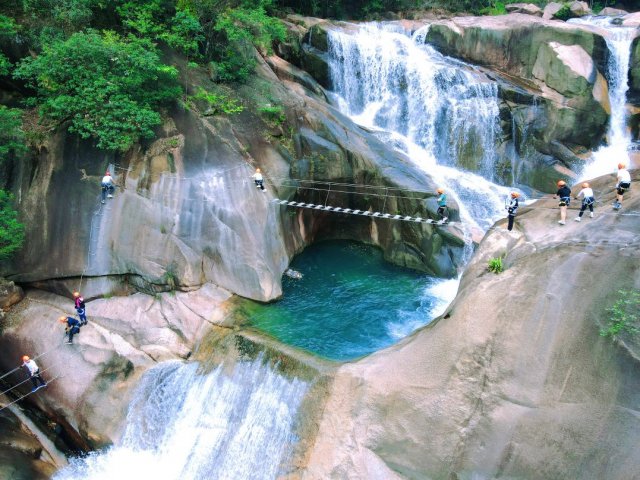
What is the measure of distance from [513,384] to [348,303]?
805 centimetres

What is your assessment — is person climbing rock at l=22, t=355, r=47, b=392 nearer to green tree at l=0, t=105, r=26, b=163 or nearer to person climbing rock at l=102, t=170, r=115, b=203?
person climbing rock at l=102, t=170, r=115, b=203

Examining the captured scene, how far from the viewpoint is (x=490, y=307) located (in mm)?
10523

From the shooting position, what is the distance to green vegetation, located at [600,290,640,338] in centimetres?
894

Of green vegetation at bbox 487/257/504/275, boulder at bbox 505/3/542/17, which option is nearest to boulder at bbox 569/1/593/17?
boulder at bbox 505/3/542/17

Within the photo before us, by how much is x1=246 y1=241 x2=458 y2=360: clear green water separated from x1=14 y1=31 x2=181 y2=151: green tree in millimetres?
6959

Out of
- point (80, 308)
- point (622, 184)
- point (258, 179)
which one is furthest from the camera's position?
point (258, 179)

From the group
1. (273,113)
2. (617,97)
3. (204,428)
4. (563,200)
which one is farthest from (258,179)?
(617,97)

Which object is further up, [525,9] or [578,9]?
[525,9]

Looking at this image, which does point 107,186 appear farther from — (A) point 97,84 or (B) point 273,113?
(B) point 273,113

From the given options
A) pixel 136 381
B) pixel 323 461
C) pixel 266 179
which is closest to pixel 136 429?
pixel 136 381

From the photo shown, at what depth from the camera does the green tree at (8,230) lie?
1477 cm

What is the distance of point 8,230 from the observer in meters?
14.9

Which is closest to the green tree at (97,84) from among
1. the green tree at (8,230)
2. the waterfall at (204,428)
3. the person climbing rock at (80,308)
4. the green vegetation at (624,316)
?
the green tree at (8,230)

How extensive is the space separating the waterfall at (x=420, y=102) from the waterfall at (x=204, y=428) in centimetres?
1394
